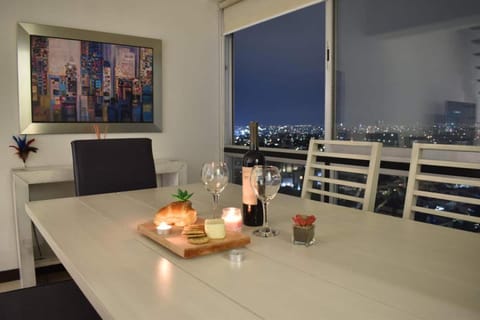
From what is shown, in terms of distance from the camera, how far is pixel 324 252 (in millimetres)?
1014

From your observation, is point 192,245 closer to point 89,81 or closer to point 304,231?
point 304,231

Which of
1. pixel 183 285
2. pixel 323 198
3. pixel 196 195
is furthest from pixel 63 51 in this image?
pixel 183 285

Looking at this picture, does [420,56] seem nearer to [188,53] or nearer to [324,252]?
[324,252]

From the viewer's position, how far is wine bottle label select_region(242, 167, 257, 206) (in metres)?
1.20

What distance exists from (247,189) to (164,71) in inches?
96.9

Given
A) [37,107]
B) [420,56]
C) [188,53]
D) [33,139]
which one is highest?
[188,53]

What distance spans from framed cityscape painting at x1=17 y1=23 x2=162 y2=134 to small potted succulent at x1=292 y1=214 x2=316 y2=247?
94.3 inches

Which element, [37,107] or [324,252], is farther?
[37,107]

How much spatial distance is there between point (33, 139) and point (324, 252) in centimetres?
251

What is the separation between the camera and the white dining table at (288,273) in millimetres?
710

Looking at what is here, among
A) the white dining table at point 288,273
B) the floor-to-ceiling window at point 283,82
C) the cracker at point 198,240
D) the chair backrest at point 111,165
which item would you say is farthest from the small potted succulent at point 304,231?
the floor-to-ceiling window at point 283,82

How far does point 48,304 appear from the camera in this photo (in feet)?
4.14

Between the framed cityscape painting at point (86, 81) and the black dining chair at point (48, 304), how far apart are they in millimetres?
1815

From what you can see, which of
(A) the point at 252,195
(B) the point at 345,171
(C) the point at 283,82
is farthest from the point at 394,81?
(A) the point at 252,195
